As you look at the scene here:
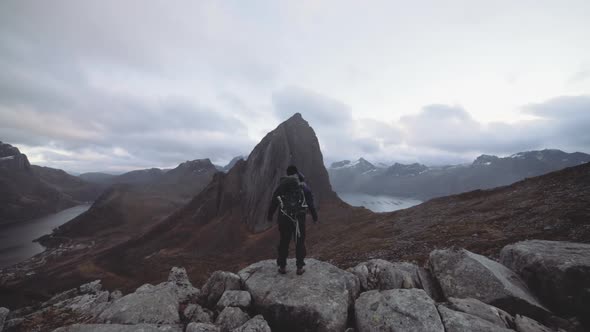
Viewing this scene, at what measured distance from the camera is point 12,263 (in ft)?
213

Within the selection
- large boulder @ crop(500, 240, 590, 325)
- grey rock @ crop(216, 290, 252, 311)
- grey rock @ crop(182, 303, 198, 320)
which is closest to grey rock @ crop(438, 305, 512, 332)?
large boulder @ crop(500, 240, 590, 325)

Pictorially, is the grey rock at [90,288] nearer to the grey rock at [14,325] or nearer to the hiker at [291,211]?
the grey rock at [14,325]

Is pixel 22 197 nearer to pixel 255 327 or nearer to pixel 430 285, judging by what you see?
pixel 255 327

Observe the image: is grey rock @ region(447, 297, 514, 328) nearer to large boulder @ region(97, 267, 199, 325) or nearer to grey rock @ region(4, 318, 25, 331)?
large boulder @ region(97, 267, 199, 325)

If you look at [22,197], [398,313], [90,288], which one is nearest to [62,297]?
[90,288]

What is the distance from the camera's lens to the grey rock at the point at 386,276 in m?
8.40

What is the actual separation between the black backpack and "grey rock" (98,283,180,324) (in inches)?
202

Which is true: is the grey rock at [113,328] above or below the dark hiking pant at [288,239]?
below

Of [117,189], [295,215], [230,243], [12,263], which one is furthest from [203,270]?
[117,189]

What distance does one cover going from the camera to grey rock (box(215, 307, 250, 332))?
680 centimetres

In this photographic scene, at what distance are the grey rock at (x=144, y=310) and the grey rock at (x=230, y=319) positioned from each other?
1.72 meters

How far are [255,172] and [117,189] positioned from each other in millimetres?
132387

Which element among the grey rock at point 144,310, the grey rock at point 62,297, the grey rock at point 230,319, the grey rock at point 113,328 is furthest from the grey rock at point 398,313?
the grey rock at point 62,297

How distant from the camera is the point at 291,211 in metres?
8.60
